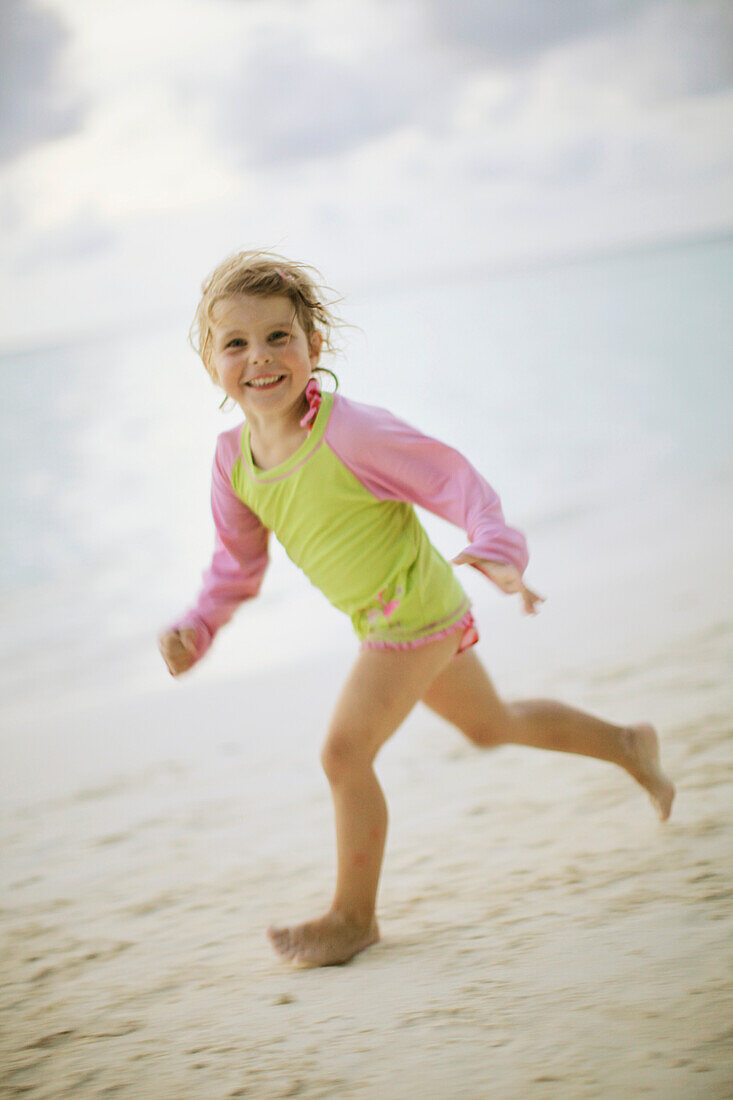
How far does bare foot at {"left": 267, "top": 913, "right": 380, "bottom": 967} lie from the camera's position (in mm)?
1951

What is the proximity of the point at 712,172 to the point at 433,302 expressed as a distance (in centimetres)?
1035

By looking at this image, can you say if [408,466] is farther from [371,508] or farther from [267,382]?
[267,382]

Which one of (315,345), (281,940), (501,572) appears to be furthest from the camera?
(315,345)

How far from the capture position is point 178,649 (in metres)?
2.12

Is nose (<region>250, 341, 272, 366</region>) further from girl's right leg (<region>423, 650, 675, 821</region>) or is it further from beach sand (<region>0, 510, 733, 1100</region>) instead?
beach sand (<region>0, 510, 733, 1100</region>)

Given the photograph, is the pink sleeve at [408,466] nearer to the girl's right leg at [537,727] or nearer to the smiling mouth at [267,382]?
the smiling mouth at [267,382]

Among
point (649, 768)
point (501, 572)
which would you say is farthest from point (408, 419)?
point (501, 572)

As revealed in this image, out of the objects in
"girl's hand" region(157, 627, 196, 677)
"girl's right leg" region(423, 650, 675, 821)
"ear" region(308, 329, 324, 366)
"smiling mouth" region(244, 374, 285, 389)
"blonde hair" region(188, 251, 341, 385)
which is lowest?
"girl's right leg" region(423, 650, 675, 821)

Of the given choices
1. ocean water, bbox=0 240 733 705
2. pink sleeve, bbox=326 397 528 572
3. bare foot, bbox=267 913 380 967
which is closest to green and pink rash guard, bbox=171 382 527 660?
pink sleeve, bbox=326 397 528 572

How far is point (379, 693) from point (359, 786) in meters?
0.19

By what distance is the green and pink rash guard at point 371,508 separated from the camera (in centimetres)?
191

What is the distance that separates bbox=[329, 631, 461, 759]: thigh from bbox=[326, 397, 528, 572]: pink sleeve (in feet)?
0.93

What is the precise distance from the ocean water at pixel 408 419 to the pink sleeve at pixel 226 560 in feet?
1.46

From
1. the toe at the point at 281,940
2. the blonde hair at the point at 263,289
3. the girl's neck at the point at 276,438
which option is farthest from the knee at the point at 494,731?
the blonde hair at the point at 263,289
